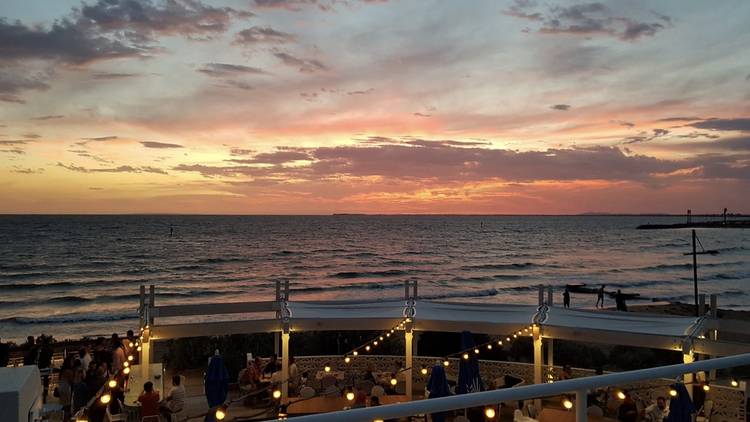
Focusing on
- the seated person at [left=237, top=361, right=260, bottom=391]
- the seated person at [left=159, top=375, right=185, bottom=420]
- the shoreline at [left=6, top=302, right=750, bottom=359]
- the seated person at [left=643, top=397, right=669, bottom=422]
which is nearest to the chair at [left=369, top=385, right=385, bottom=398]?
the seated person at [left=237, top=361, right=260, bottom=391]

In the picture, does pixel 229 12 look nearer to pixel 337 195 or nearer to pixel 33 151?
pixel 33 151

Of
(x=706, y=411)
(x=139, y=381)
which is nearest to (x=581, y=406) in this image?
(x=706, y=411)

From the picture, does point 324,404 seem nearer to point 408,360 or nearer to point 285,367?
point 285,367

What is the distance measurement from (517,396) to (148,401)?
10.2 metres

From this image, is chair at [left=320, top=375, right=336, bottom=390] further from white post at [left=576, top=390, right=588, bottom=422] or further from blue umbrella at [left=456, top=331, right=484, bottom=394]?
white post at [left=576, top=390, right=588, bottom=422]

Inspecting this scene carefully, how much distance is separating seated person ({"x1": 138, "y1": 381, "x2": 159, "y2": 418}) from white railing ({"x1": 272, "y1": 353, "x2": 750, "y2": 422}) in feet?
32.5

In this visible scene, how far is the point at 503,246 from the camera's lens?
88.5 metres

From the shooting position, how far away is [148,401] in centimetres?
1040

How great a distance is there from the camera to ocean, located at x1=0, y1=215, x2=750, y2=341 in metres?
41.2

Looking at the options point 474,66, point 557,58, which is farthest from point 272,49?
point 557,58

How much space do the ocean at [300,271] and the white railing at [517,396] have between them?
113 feet

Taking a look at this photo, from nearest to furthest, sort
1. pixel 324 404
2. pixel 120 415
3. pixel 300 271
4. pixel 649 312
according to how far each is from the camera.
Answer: pixel 120 415
pixel 324 404
pixel 649 312
pixel 300 271

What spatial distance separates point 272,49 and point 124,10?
6251mm

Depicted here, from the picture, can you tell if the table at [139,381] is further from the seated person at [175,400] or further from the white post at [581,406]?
the white post at [581,406]
